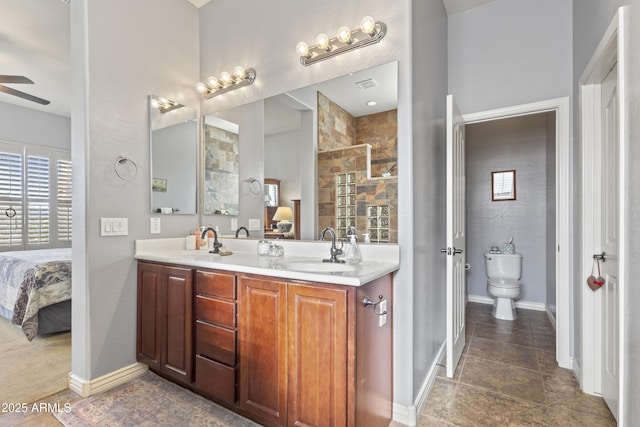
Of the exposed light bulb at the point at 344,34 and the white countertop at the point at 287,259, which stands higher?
the exposed light bulb at the point at 344,34

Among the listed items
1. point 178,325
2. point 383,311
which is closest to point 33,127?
point 178,325

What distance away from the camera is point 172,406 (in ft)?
6.17

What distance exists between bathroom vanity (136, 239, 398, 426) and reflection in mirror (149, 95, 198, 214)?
1.80ft

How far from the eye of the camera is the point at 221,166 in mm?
2715

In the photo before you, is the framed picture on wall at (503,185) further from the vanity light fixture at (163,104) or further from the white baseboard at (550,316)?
the vanity light fixture at (163,104)

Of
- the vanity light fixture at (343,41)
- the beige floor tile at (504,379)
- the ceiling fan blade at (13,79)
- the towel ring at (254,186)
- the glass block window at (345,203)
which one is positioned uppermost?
the ceiling fan blade at (13,79)

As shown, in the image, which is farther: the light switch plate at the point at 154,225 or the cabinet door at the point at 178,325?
the light switch plate at the point at 154,225

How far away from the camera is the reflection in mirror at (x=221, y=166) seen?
8.64ft

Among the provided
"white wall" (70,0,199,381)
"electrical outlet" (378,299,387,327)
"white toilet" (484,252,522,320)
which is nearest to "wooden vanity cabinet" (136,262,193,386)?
"white wall" (70,0,199,381)

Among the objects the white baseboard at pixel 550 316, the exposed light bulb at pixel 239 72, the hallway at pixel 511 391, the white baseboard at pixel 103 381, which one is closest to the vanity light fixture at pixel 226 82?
the exposed light bulb at pixel 239 72

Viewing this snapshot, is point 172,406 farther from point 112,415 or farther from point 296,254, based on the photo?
point 296,254

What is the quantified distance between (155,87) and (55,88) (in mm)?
3183

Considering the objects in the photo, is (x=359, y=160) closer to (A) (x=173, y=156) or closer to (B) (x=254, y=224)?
(B) (x=254, y=224)

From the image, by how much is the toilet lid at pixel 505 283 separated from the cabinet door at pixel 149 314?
137 inches
